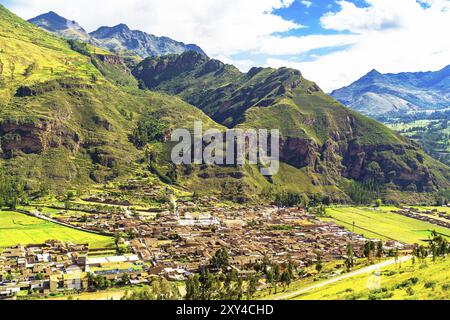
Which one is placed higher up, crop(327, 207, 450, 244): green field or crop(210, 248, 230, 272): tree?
crop(210, 248, 230, 272): tree

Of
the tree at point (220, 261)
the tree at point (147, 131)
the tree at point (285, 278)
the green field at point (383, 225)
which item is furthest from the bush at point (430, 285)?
the tree at point (147, 131)

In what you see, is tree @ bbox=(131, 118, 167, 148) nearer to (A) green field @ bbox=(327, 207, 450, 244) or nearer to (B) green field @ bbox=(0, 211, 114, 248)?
(B) green field @ bbox=(0, 211, 114, 248)

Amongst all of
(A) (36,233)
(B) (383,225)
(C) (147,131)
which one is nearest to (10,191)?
(A) (36,233)

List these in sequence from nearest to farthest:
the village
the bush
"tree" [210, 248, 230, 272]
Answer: the bush → the village → "tree" [210, 248, 230, 272]

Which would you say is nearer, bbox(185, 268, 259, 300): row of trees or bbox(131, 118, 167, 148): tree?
bbox(185, 268, 259, 300): row of trees

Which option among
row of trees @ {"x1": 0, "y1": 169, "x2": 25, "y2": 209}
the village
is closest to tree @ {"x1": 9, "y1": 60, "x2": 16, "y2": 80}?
row of trees @ {"x1": 0, "y1": 169, "x2": 25, "y2": 209}

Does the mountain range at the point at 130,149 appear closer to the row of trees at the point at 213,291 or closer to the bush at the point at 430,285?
the row of trees at the point at 213,291
